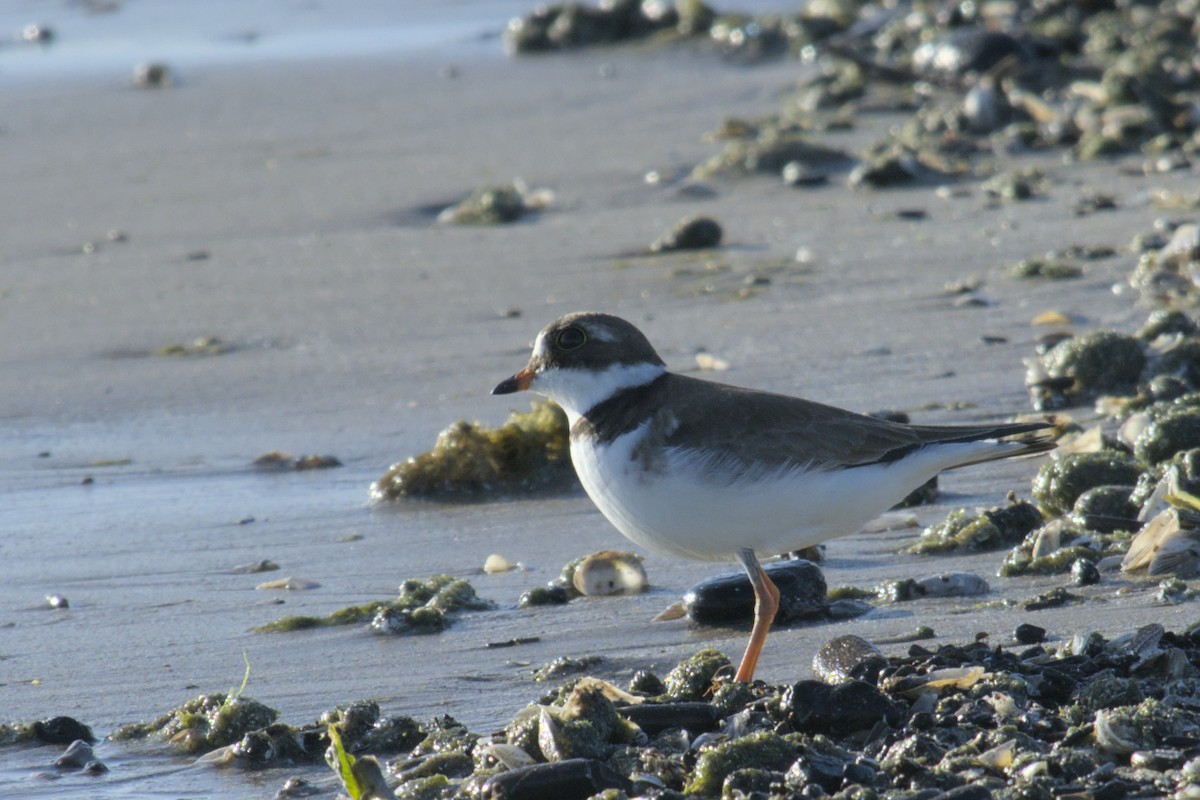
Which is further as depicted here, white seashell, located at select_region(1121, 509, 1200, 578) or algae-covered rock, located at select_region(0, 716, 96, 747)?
white seashell, located at select_region(1121, 509, 1200, 578)

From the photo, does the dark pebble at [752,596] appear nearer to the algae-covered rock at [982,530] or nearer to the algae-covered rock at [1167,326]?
the algae-covered rock at [982,530]

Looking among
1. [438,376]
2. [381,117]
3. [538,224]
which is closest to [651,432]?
[438,376]

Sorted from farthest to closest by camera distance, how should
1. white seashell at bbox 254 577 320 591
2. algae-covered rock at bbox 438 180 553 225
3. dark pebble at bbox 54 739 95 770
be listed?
algae-covered rock at bbox 438 180 553 225, white seashell at bbox 254 577 320 591, dark pebble at bbox 54 739 95 770

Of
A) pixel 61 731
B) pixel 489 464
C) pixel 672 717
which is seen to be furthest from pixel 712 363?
pixel 61 731

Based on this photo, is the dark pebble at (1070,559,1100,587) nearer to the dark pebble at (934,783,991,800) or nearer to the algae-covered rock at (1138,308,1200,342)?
the dark pebble at (934,783,991,800)

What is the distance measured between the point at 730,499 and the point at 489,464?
1.89 meters

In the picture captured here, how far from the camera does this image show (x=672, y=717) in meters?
3.56

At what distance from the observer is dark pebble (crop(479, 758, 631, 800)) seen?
3.19 meters

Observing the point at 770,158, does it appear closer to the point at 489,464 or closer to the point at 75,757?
the point at 489,464

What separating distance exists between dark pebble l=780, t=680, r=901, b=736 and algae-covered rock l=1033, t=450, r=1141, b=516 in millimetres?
1682

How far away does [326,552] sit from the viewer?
5.30 meters

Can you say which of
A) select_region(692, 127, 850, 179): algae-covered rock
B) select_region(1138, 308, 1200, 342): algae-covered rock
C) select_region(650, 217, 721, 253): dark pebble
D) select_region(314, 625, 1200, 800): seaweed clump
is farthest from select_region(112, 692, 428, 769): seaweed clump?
select_region(692, 127, 850, 179): algae-covered rock

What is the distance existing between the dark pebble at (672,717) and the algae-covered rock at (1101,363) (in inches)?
122

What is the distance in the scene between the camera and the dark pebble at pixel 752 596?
4.45 m
